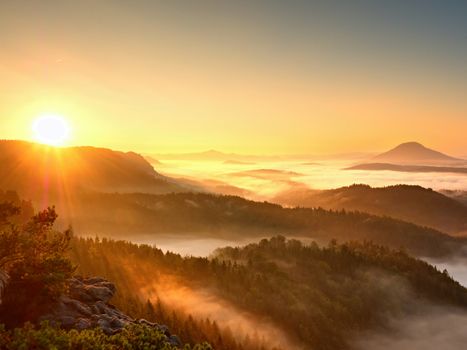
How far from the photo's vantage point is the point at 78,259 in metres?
143

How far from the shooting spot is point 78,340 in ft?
88.9

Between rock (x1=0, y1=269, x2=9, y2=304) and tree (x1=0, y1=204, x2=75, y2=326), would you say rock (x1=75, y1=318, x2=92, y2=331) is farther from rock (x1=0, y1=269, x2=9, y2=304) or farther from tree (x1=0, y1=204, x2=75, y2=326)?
rock (x1=0, y1=269, x2=9, y2=304)

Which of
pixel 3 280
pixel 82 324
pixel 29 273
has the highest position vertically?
pixel 29 273

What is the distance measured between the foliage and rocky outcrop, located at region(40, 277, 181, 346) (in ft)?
20.7

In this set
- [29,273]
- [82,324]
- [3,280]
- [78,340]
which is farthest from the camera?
[82,324]

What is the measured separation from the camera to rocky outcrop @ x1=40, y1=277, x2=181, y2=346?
117 ft

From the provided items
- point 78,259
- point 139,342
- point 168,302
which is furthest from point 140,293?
point 139,342

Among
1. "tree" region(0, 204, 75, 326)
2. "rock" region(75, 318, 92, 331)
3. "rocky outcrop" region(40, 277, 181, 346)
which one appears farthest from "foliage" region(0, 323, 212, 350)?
"tree" region(0, 204, 75, 326)

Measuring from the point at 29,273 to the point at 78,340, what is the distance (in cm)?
1050

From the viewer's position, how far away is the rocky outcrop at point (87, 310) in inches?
1410

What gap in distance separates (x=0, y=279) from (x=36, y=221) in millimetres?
7262

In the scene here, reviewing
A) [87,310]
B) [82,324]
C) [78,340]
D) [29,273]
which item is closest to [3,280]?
[29,273]

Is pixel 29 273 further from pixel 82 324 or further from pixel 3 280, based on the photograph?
pixel 82 324

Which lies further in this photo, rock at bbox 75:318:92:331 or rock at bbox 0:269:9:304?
rock at bbox 75:318:92:331
